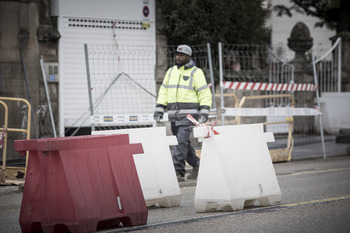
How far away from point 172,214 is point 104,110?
25.5ft

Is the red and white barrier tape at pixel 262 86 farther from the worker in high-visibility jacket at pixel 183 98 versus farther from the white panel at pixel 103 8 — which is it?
the white panel at pixel 103 8

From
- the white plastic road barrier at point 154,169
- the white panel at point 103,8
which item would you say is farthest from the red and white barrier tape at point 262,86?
the white plastic road barrier at point 154,169

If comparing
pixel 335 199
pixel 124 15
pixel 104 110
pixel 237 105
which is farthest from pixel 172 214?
pixel 124 15

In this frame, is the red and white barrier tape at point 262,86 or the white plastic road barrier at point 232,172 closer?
the white plastic road barrier at point 232,172

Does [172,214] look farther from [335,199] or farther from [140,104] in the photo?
[140,104]

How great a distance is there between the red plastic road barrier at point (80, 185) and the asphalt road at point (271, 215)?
303mm

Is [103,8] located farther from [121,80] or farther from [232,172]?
[232,172]

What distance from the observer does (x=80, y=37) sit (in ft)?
51.6

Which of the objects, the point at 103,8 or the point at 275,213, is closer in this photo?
the point at 275,213

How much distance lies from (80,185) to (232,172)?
2014 millimetres

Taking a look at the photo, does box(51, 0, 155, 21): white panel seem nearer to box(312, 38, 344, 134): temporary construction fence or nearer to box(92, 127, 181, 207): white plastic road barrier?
box(312, 38, 344, 134): temporary construction fence

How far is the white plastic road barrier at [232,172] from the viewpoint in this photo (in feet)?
26.4

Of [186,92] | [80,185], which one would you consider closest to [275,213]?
[80,185]

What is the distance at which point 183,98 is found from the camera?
10898 millimetres
